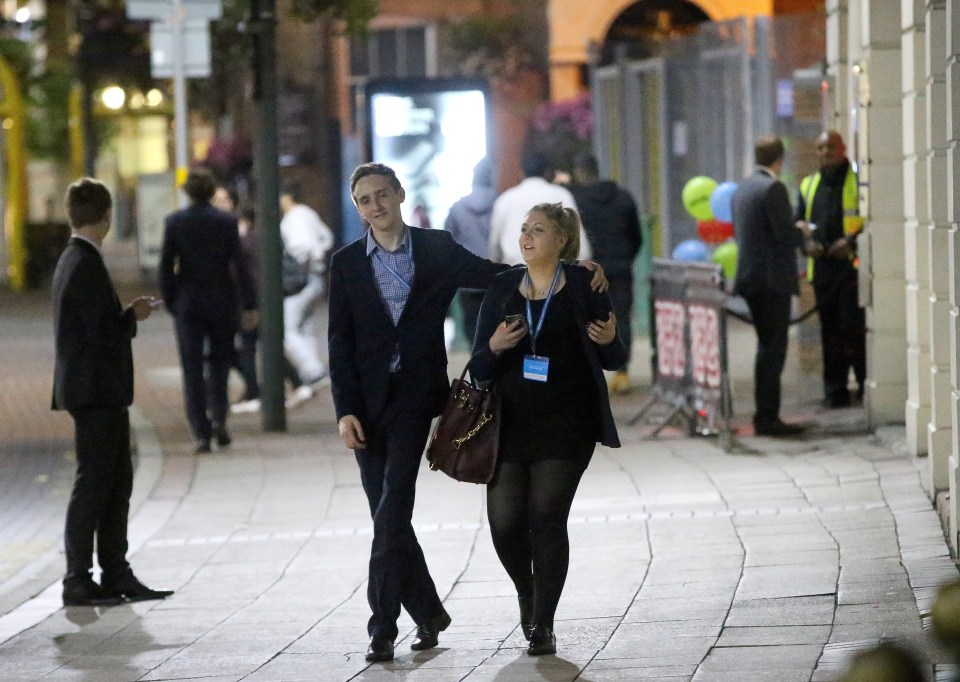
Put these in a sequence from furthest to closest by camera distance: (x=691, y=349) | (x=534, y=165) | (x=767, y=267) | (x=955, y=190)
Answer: (x=534, y=165)
(x=691, y=349)
(x=767, y=267)
(x=955, y=190)

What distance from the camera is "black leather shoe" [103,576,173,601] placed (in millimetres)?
8266

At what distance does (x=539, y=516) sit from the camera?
21.4 ft

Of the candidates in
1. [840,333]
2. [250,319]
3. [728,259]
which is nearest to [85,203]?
[250,319]

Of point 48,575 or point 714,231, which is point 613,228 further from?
point 48,575

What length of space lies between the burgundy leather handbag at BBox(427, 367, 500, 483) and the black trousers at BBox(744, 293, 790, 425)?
5787mm

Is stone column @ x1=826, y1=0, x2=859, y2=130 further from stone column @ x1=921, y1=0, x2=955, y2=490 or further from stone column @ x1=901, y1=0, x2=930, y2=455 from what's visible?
stone column @ x1=921, y1=0, x2=955, y2=490

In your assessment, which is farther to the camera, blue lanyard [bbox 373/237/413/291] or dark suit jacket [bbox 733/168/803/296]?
dark suit jacket [bbox 733/168/803/296]

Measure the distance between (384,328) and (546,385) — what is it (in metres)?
0.63

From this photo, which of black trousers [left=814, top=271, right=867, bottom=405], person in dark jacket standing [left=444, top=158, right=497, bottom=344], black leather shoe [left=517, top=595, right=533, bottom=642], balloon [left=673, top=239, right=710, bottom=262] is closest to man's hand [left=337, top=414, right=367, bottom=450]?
black leather shoe [left=517, top=595, right=533, bottom=642]

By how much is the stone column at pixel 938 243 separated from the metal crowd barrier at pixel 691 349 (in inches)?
94.1

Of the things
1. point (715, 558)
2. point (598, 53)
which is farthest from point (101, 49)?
point (715, 558)

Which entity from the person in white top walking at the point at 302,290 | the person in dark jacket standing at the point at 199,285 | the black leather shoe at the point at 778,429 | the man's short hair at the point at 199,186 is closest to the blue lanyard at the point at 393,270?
the black leather shoe at the point at 778,429

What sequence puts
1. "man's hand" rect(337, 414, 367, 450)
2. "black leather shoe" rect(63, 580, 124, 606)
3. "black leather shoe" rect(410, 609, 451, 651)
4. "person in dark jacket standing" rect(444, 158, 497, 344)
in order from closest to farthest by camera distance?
1. "man's hand" rect(337, 414, 367, 450)
2. "black leather shoe" rect(410, 609, 451, 651)
3. "black leather shoe" rect(63, 580, 124, 606)
4. "person in dark jacket standing" rect(444, 158, 497, 344)

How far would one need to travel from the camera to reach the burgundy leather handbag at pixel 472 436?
6.50 m
